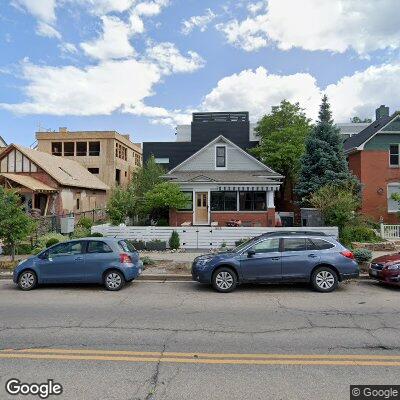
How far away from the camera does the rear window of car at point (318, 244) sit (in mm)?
9852

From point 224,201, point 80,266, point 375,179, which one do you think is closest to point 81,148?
point 224,201

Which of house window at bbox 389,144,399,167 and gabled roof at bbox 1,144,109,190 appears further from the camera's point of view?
gabled roof at bbox 1,144,109,190

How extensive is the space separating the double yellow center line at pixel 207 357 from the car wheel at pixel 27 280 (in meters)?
4.93

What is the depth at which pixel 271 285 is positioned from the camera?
419 inches

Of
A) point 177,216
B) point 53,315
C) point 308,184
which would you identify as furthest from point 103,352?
point 308,184

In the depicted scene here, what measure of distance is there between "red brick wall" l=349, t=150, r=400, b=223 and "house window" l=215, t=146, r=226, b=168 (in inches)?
386

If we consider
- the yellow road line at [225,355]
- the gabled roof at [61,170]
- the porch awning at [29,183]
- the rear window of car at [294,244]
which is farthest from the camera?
the gabled roof at [61,170]

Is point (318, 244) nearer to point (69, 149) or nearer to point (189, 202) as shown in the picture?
point (189, 202)

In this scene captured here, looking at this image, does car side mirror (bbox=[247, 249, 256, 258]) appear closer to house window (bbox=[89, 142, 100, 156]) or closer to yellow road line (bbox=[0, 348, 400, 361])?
yellow road line (bbox=[0, 348, 400, 361])

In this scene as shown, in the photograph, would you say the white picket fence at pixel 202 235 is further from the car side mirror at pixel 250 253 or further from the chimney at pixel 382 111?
the chimney at pixel 382 111

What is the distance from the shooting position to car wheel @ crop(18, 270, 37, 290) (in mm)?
10078

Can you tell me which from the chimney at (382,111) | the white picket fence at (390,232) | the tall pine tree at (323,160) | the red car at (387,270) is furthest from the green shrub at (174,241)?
the chimney at (382,111)

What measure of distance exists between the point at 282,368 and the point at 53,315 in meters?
4.97

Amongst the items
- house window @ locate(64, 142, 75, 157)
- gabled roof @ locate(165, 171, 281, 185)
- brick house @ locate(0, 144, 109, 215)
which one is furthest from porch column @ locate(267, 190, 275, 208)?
house window @ locate(64, 142, 75, 157)
